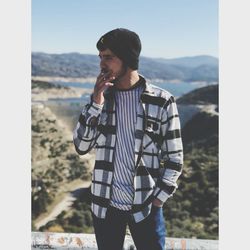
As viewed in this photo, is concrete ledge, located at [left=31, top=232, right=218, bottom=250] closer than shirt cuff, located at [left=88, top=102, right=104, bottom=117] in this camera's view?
No

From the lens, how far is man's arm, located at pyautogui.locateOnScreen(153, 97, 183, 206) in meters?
1.03

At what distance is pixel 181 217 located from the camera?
452 inches

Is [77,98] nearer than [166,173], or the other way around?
[166,173]

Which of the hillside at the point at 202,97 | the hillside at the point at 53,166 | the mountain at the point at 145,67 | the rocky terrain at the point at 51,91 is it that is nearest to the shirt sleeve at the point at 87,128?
the hillside at the point at 53,166

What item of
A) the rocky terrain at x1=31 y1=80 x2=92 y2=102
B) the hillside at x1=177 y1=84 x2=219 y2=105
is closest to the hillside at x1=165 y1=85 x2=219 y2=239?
the hillside at x1=177 y1=84 x2=219 y2=105

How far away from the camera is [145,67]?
24391 millimetres

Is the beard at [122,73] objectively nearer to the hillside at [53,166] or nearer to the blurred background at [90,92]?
the blurred background at [90,92]

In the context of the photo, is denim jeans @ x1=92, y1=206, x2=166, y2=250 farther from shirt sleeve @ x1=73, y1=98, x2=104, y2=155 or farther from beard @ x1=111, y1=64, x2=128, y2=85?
beard @ x1=111, y1=64, x2=128, y2=85

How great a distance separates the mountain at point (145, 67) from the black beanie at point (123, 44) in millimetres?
22763

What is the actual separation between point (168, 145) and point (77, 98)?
76.6ft

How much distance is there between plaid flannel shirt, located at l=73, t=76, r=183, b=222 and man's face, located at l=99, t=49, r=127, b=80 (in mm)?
56

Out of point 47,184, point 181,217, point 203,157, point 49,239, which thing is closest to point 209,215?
point 181,217

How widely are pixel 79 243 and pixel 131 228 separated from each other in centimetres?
69

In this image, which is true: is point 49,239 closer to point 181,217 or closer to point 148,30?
point 181,217
